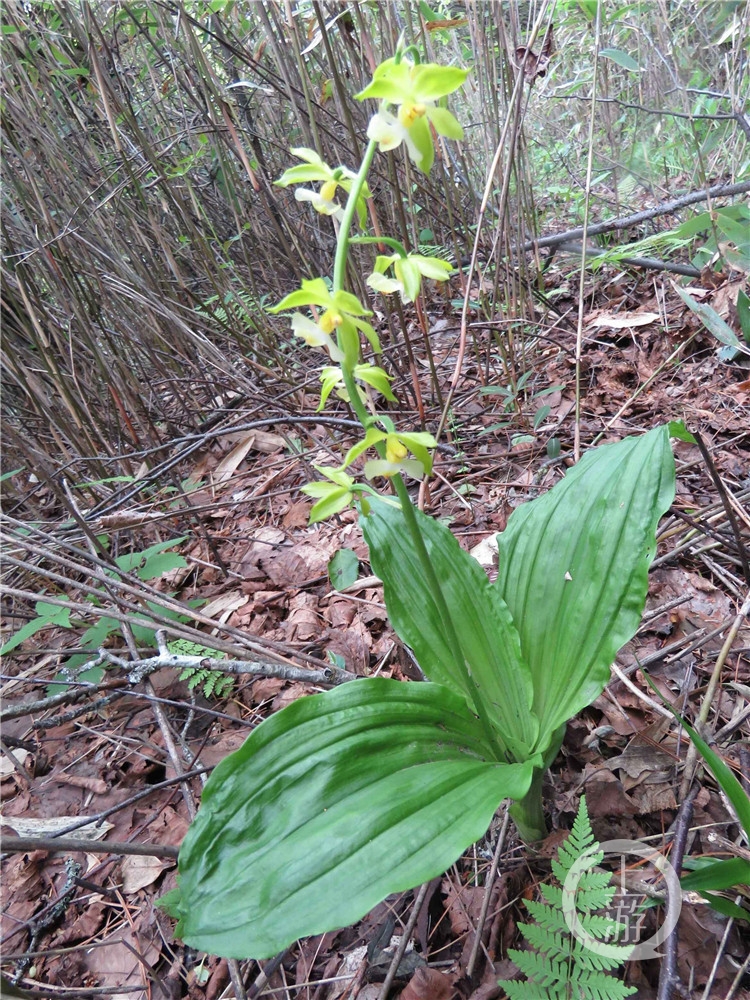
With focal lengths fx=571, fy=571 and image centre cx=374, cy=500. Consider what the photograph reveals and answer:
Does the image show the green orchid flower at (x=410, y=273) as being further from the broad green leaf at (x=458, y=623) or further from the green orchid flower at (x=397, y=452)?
the broad green leaf at (x=458, y=623)

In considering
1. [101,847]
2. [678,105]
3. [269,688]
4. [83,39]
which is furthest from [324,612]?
[678,105]

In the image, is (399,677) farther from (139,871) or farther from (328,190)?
(328,190)

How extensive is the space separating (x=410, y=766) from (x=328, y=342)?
0.78 meters

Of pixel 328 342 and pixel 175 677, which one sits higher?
pixel 328 342

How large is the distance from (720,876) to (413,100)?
1.35 metres

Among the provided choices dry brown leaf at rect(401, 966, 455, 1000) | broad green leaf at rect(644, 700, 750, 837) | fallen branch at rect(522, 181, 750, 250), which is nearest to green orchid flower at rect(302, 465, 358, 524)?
broad green leaf at rect(644, 700, 750, 837)

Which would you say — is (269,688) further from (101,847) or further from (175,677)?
(101,847)

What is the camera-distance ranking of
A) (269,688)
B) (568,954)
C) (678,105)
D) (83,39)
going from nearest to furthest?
(568,954)
(269,688)
(83,39)
(678,105)

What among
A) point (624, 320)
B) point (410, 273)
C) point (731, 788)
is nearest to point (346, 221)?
point (410, 273)

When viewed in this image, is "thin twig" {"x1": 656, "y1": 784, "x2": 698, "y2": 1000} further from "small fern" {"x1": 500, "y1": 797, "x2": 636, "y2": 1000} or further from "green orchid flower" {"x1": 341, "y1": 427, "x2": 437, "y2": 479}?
"green orchid flower" {"x1": 341, "y1": 427, "x2": 437, "y2": 479}

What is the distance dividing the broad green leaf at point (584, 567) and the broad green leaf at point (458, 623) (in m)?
0.05

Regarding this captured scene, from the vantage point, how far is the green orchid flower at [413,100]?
2.84 feet

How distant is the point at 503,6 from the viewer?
2.26m

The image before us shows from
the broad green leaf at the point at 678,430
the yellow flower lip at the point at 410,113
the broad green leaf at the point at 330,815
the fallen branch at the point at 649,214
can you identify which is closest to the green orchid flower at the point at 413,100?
the yellow flower lip at the point at 410,113
